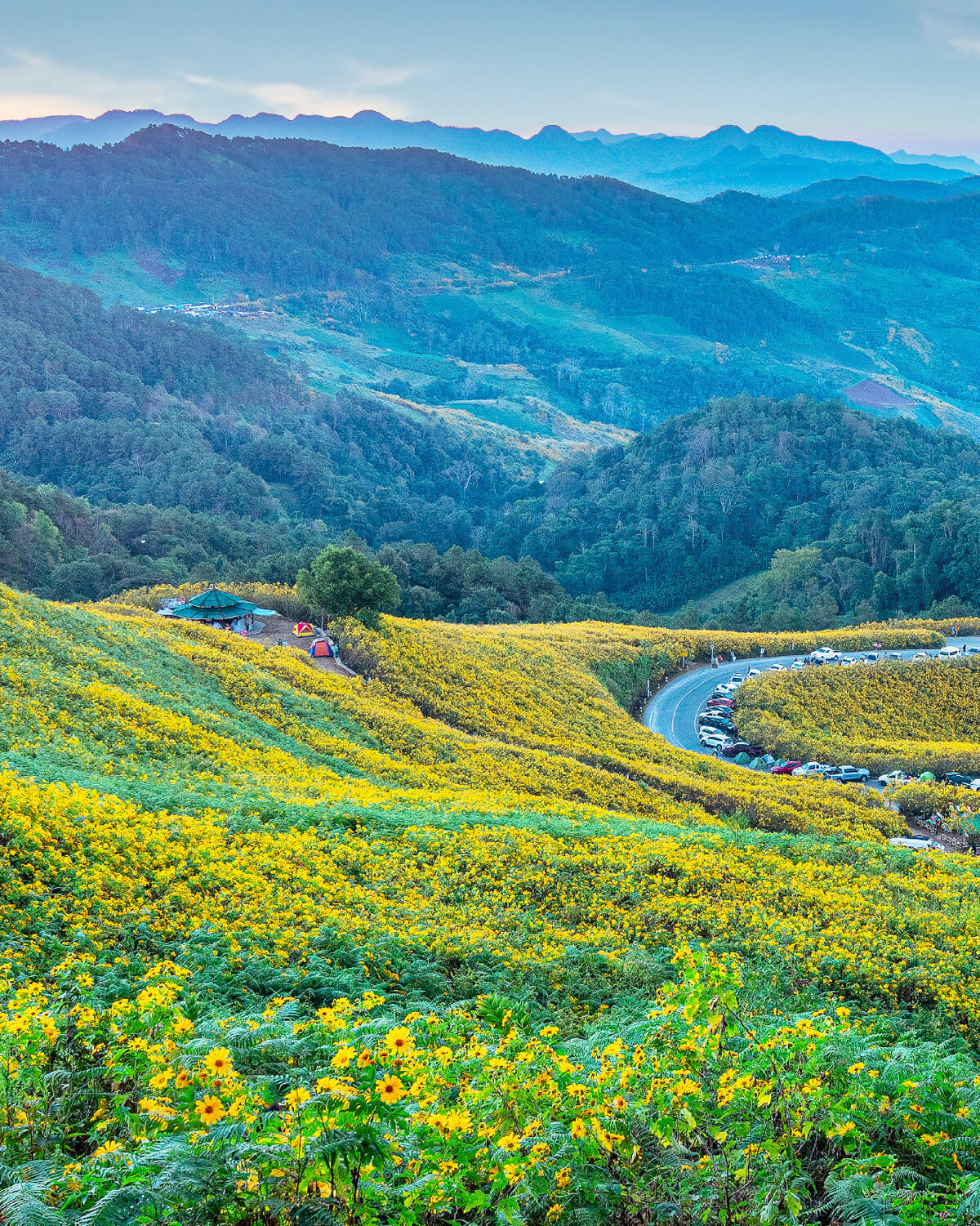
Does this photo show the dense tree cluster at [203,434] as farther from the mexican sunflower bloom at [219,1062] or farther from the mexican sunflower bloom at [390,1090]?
the mexican sunflower bloom at [390,1090]

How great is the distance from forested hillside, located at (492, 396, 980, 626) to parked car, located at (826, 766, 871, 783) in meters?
52.1

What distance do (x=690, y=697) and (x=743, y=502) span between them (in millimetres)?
80844

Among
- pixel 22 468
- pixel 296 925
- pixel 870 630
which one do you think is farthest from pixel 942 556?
pixel 22 468

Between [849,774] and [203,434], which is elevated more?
[203,434]

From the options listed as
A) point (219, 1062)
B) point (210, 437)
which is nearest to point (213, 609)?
point (219, 1062)

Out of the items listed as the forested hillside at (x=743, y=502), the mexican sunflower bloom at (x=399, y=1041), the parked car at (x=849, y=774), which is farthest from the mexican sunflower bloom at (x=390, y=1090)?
the forested hillside at (x=743, y=502)

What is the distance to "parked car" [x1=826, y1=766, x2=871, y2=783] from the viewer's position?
98.8ft

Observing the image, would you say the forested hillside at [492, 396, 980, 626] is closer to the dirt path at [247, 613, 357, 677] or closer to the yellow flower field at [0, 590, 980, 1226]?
the dirt path at [247, 613, 357, 677]

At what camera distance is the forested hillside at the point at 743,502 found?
8931cm

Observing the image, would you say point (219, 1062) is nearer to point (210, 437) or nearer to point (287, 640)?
point (287, 640)

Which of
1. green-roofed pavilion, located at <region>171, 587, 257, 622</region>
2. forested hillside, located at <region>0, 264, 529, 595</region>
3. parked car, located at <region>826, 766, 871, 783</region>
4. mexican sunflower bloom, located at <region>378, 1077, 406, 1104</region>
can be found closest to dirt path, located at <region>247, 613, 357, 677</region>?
green-roofed pavilion, located at <region>171, 587, 257, 622</region>

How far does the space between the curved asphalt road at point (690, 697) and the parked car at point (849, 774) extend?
4.47 m

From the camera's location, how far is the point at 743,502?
11469 cm

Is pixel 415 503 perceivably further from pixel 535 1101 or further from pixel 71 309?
pixel 535 1101
